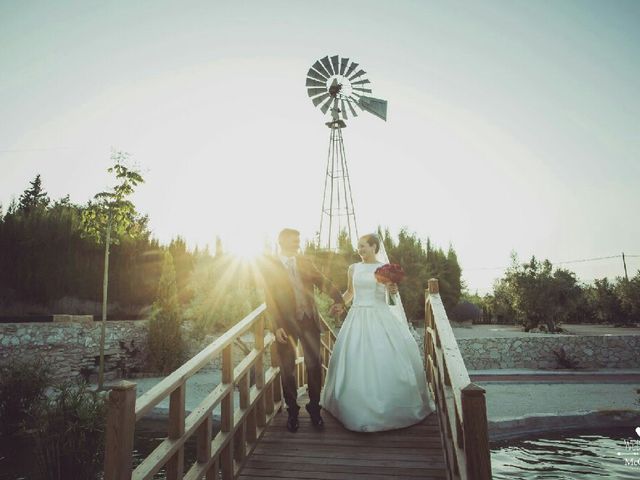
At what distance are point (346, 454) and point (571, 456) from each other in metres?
5.39

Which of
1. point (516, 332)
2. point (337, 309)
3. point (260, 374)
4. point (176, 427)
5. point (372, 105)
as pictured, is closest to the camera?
point (176, 427)

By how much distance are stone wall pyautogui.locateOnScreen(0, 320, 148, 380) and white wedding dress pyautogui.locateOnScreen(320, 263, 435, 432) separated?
11.9 m

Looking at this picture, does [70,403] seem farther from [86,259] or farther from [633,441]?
[86,259]

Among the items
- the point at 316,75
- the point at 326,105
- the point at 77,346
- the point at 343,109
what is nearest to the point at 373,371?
the point at 77,346

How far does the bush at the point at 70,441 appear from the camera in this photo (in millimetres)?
5684

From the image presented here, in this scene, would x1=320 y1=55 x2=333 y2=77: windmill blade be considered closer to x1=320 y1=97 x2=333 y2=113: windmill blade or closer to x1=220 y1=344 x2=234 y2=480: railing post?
x1=320 y1=97 x2=333 y2=113: windmill blade

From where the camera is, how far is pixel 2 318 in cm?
1866

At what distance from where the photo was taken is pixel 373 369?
4441 millimetres

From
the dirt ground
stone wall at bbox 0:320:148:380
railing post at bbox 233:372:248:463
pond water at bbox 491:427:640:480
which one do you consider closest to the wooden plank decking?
railing post at bbox 233:372:248:463

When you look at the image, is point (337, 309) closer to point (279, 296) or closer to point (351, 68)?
point (279, 296)

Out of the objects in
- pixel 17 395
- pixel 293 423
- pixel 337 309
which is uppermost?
pixel 337 309

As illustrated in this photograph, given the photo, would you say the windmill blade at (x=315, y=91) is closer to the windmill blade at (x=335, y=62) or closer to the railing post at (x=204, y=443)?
the windmill blade at (x=335, y=62)

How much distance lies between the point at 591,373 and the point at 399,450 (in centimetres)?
1478

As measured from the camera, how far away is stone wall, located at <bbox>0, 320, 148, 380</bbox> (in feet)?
43.3
